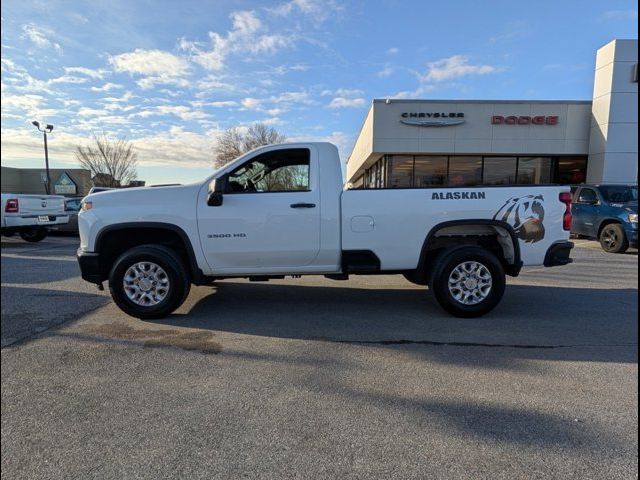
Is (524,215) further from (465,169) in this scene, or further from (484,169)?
(484,169)

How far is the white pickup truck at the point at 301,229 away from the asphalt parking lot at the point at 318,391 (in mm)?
521

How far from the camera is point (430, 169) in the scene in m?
22.3

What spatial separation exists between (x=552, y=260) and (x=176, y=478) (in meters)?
4.83

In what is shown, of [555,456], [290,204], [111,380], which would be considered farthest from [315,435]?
[290,204]

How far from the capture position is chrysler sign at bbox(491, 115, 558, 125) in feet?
67.8

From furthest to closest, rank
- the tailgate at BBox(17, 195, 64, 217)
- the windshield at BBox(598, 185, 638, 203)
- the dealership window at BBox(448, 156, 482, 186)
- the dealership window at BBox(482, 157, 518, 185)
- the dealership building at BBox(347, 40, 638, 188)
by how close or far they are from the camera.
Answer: the dealership window at BBox(448, 156, 482, 186) → the dealership window at BBox(482, 157, 518, 185) → the dealership building at BBox(347, 40, 638, 188) → the windshield at BBox(598, 185, 638, 203) → the tailgate at BBox(17, 195, 64, 217)

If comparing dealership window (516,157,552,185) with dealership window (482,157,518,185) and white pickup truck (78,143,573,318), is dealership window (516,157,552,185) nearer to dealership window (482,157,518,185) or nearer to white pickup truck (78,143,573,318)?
dealership window (482,157,518,185)

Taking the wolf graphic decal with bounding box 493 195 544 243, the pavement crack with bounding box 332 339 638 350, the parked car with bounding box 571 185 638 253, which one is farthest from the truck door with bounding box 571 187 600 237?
the pavement crack with bounding box 332 339 638 350

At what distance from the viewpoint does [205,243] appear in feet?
15.8

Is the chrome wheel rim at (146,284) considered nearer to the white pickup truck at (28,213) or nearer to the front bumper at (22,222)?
the white pickup truck at (28,213)

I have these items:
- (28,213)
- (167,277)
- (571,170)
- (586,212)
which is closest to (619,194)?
(586,212)

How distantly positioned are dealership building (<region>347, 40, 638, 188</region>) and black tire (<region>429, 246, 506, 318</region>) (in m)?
17.2

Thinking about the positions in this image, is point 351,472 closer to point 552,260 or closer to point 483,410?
point 483,410

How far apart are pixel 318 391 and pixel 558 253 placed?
3721 mm
